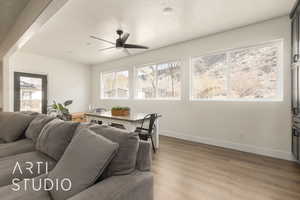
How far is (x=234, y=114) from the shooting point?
346cm

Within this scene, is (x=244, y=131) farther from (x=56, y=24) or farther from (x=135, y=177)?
(x=56, y=24)

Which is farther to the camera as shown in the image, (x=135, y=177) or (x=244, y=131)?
(x=244, y=131)

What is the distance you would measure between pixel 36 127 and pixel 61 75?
4631 millimetres

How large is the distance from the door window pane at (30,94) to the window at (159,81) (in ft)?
11.7

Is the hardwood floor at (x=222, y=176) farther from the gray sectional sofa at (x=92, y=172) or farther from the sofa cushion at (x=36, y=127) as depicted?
the sofa cushion at (x=36, y=127)

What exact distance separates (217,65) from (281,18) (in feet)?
4.62

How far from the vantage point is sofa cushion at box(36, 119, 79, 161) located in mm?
1591

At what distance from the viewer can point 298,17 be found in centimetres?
240

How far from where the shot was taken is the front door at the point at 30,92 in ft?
16.6

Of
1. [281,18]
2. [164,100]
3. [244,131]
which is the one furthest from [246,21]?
[164,100]

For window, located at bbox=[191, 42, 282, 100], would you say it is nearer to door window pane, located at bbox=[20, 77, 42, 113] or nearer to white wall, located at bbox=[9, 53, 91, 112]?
white wall, located at bbox=[9, 53, 91, 112]

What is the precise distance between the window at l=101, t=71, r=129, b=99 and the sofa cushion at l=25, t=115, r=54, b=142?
3.70m

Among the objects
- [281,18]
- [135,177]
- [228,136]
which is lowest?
[228,136]

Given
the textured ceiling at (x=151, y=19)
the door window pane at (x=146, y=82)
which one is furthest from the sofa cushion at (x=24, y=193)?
the door window pane at (x=146, y=82)
